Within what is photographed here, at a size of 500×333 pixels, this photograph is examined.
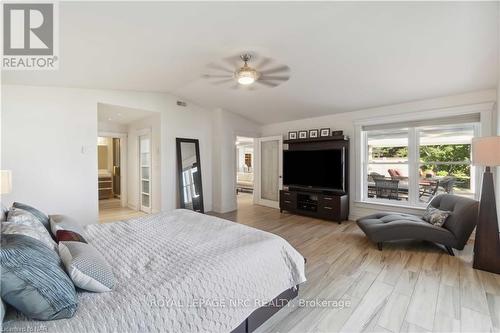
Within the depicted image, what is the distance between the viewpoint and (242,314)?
1537 millimetres

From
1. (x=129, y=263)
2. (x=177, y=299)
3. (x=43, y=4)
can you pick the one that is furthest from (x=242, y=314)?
(x=43, y=4)

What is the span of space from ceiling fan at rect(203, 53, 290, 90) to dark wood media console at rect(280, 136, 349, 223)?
1907mm

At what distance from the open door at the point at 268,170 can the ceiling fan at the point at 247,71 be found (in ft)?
8.37

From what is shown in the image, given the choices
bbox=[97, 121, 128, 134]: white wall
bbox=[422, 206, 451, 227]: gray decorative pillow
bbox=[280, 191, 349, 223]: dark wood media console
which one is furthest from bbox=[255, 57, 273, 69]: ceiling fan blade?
bbox=[97, 121, 128, 134]: white wall

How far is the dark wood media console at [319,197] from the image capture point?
4.60m

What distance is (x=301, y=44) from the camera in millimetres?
2629

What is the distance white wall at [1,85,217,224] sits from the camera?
3326 mm

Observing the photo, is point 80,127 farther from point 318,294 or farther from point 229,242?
point 318,294

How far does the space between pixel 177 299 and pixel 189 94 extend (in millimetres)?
4247

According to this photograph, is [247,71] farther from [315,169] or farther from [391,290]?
[315,169]

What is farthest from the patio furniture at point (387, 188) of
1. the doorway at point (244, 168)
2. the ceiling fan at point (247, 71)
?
the doorway at point (244, 168)

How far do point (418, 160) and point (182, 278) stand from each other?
4.52 meters

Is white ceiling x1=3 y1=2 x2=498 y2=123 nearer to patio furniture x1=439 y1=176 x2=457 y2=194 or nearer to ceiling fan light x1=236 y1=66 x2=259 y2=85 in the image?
ceiling fan light x1=236 y1=66 x2=259 y2=85

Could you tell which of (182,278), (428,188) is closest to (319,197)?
(428,188)
